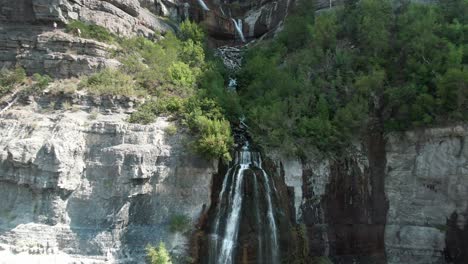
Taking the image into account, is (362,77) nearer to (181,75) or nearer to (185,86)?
(185,86)

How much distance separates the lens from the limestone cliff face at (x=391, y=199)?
1409 centimetres

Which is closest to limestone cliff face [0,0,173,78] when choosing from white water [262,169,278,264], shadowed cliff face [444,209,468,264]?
white water [262,169,278,264]

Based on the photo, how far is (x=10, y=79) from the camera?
16.3 meters

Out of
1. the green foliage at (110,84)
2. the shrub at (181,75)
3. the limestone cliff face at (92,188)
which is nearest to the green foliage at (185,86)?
the shrub at (181,75)

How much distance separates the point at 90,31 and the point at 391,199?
15568mm

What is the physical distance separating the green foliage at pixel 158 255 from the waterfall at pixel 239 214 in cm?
160

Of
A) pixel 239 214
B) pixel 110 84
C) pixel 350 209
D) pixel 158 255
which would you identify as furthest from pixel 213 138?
pixel 350 209

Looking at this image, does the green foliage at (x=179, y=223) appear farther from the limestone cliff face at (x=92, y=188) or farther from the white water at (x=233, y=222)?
the white water at (x=233, y=222)

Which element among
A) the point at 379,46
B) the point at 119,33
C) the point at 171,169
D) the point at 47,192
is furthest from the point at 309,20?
the point at 47,192

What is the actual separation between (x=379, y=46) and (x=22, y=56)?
1604 cm

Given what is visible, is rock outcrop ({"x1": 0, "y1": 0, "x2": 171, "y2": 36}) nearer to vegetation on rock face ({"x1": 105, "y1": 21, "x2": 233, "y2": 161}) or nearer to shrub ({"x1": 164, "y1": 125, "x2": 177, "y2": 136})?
vegetation on rock face ({"x1": 105, "y1": 21, "x2": 233, "y2": 161})

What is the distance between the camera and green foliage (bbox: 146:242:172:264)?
12.5 metres

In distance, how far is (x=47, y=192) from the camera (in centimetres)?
1312

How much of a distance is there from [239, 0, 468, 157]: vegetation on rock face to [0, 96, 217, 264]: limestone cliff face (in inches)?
156
